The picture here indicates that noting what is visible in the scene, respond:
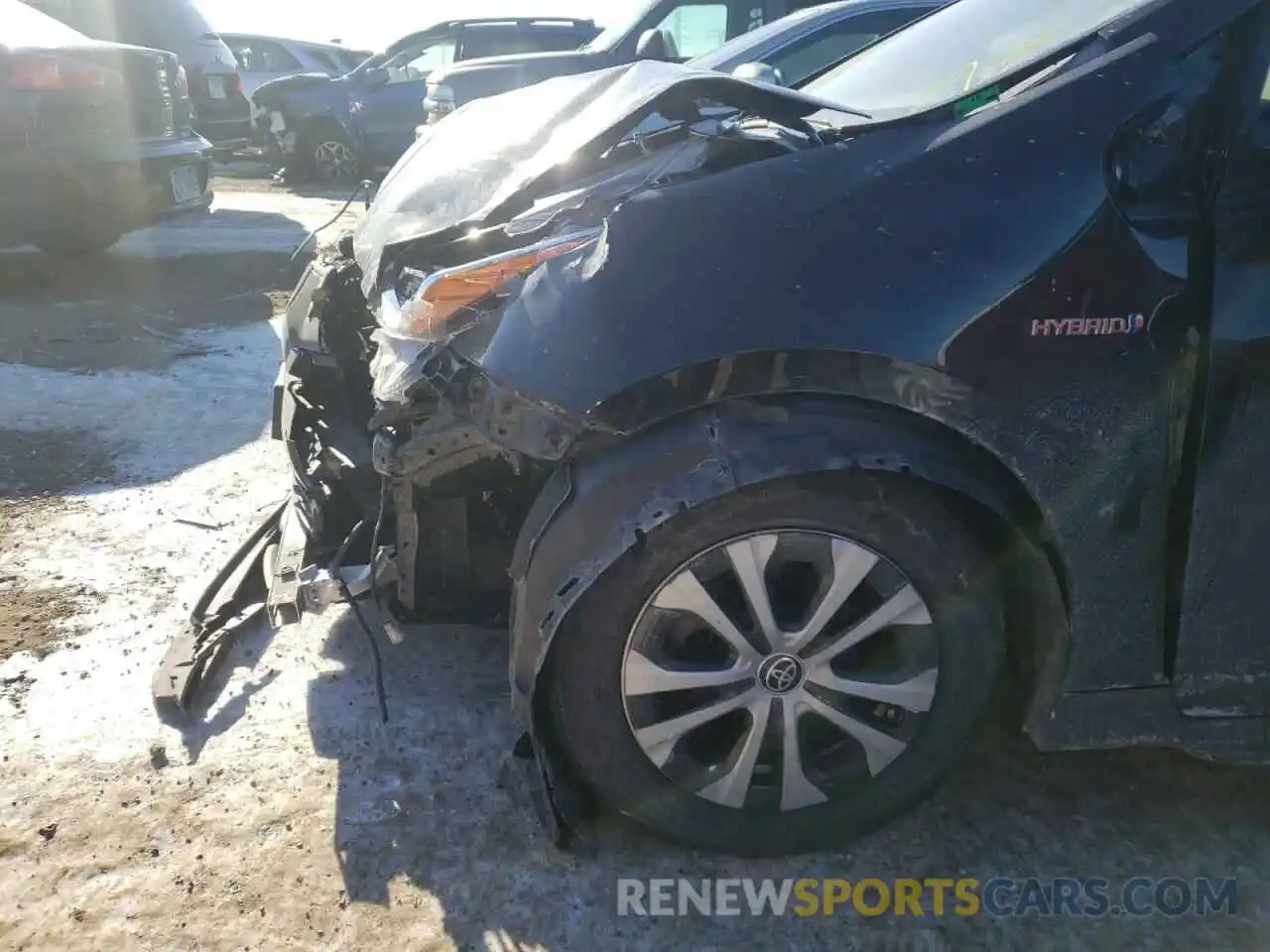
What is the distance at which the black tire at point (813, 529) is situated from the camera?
1.89 meters

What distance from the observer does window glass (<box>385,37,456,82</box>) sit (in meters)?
11.3

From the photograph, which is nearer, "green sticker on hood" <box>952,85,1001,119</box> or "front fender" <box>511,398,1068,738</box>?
"front fender" <box>511,398,1068,738</box>

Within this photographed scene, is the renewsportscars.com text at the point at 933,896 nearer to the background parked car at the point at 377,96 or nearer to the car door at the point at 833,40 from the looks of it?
the car door at the point at 833,40

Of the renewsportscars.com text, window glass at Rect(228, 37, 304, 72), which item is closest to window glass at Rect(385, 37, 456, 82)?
window glass at Rect(228, 37, 304, 72)

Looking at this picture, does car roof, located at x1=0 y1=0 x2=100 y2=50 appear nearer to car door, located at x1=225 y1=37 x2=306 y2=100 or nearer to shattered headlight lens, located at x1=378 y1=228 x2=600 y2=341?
shattered headlight lens, located at x1=378 y1=228 x2=600 y2=341

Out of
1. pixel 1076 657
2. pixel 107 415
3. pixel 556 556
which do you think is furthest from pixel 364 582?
pixel 107 415

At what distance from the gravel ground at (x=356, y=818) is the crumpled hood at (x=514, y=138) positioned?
115cm

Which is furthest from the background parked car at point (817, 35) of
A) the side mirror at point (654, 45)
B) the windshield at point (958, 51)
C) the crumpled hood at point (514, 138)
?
the crumpled hood at point (514, 138)

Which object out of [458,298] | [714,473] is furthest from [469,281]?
[714,473]

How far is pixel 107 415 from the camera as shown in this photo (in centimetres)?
455

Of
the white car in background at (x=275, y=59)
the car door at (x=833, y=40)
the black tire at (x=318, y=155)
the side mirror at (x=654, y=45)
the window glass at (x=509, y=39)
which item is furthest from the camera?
the white car in background at (x=275, y=59)

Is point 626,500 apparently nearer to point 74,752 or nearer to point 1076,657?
point 1076,657

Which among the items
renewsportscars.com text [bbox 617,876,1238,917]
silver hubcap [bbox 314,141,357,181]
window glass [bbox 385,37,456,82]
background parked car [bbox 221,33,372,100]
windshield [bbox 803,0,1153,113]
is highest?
background parked car [bbox 221,33,372,100]

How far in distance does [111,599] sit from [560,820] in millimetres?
1833
